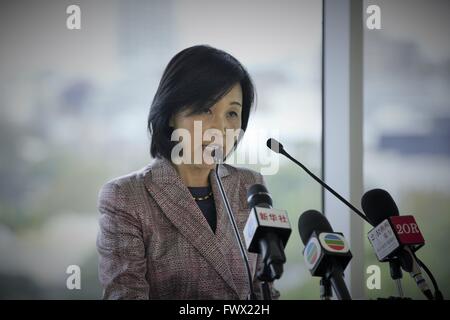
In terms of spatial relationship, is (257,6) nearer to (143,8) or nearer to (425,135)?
(143,8)

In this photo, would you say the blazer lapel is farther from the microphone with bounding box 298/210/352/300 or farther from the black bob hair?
the microphone with bounding box 298/210/352/300

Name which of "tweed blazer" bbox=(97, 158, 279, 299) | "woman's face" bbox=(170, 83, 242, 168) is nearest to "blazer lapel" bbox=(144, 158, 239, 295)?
"tweed blazer" bbox=(97, 158, 279, 299)

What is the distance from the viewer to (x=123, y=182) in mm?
2182

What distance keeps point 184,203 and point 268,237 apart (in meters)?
0.88

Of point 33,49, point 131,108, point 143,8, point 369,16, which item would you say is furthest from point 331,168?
point 33,49

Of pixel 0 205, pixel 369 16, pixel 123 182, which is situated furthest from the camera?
pixel 369 16

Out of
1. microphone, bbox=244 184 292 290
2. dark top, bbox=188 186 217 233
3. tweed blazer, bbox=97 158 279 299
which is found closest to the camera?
microphone, bbox=244 184 292 290

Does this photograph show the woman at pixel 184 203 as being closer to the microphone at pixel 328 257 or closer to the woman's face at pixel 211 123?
the woman's face at pixel 211 123

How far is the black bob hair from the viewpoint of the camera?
2.28 metres

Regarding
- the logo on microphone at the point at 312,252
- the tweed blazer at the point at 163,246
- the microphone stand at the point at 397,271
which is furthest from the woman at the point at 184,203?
the logo on microphone at the point at 312,252

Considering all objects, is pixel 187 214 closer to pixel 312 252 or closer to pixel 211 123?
pixel 211 123

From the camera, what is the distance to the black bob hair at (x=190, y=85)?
2277 mm

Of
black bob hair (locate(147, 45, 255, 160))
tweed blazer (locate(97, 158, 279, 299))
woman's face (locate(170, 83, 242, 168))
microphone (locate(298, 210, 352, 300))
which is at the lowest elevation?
tweed blazer (locate(97, 158, 279, 299))

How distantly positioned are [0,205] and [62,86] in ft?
2.00
